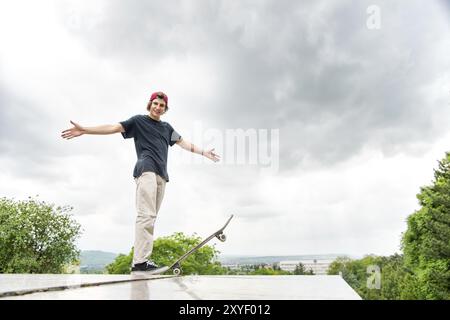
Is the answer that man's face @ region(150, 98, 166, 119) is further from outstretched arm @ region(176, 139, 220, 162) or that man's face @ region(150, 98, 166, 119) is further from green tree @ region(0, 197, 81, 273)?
green tree @ region(0, 197, 81, 273)

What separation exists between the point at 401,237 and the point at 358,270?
52.8 metres

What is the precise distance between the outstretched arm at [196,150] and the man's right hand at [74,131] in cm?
145

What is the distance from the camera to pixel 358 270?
89.2 metres

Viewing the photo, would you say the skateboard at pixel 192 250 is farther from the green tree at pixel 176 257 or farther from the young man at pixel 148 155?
the green tree at pixel 176 257

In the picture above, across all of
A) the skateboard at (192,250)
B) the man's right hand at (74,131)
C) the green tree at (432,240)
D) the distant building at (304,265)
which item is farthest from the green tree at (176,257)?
the man's right hand at (74,131)

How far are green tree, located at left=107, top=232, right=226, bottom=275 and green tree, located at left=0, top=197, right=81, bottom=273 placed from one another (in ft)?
29.5

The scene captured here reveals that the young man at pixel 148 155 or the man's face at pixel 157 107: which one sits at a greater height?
the man's face at pixel 157 107

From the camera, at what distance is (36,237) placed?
26.8 metres

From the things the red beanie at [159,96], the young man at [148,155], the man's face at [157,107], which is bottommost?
the young man at [148,155]

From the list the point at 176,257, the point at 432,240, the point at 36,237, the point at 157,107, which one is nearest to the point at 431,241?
the point at 432,240

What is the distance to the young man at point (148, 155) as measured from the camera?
513 centimetres

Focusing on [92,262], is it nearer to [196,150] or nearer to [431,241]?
[431,241]

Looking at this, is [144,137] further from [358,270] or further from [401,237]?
[358,270]
